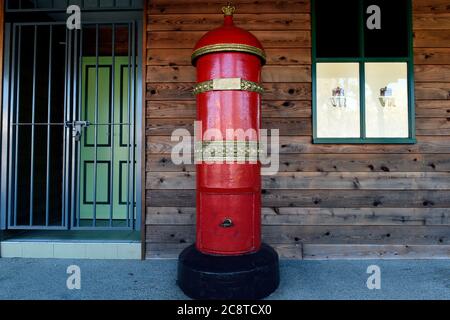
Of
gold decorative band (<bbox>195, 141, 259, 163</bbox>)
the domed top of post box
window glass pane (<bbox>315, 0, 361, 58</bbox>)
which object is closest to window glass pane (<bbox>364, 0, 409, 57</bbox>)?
window glass pane (<bbox>315, 0, 361, 58</bbox>)

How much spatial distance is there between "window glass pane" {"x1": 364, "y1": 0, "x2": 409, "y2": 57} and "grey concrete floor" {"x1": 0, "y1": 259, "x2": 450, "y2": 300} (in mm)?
2003

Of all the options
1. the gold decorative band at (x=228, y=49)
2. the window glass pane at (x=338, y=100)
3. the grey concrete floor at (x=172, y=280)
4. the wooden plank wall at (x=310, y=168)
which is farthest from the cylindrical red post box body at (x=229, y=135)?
the window glass pane at (x=338, y=100)

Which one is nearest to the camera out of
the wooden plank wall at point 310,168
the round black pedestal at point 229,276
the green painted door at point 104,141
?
the round black pedestal at point 229,276

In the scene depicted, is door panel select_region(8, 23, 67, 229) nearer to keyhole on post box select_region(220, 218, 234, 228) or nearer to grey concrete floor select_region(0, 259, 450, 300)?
grey concrete floor select_region(0, 259, 450, 300)

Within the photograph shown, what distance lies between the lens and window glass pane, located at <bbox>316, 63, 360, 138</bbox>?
2902mm

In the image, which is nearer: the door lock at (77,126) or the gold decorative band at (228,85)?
the gold decorative band at (228,85)

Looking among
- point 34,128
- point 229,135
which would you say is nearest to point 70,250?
point 34,128

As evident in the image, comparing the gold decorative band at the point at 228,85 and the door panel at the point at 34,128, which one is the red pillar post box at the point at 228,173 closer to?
the gold decorative band at the point at 228,85

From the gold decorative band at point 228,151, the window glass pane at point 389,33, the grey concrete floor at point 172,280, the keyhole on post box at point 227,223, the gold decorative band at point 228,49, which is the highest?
the window glass pane at point 389,33

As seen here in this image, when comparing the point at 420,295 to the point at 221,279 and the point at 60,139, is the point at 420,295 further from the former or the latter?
the point at 60,139

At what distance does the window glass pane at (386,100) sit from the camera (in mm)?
2895

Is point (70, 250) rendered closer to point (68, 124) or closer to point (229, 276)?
point (68, 124)

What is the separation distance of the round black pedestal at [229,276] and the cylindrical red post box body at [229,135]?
0.08m

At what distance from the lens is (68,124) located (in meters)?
3.16
